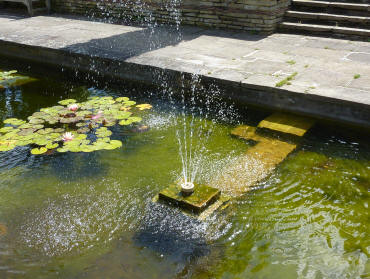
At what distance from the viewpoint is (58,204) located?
10.2ft

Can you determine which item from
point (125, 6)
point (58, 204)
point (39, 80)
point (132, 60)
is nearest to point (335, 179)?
point (58, 204)

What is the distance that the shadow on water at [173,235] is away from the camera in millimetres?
2580

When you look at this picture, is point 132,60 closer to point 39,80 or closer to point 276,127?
point 39,80

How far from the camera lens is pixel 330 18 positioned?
6723 millimetres

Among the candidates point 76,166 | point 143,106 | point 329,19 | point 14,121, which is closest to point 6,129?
point 14,121

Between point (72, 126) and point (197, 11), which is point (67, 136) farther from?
point (197, 11)

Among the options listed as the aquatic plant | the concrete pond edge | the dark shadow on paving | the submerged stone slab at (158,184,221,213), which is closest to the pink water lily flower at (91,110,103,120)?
the aquatic plant

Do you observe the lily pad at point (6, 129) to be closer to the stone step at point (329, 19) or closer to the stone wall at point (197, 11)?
the stone wall at point (197, 11)

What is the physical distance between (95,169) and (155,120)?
46.9 inches

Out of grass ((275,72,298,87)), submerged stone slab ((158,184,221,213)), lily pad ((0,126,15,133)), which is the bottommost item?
submerged stone slab ((158,184,221,213))

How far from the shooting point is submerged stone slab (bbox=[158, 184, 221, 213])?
291 cm

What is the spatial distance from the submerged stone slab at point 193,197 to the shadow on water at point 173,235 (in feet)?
0.25

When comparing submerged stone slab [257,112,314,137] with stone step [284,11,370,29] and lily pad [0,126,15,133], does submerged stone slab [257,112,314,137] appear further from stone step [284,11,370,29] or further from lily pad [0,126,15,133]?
stone step [284,11,370,29]

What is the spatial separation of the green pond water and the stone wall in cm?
336
